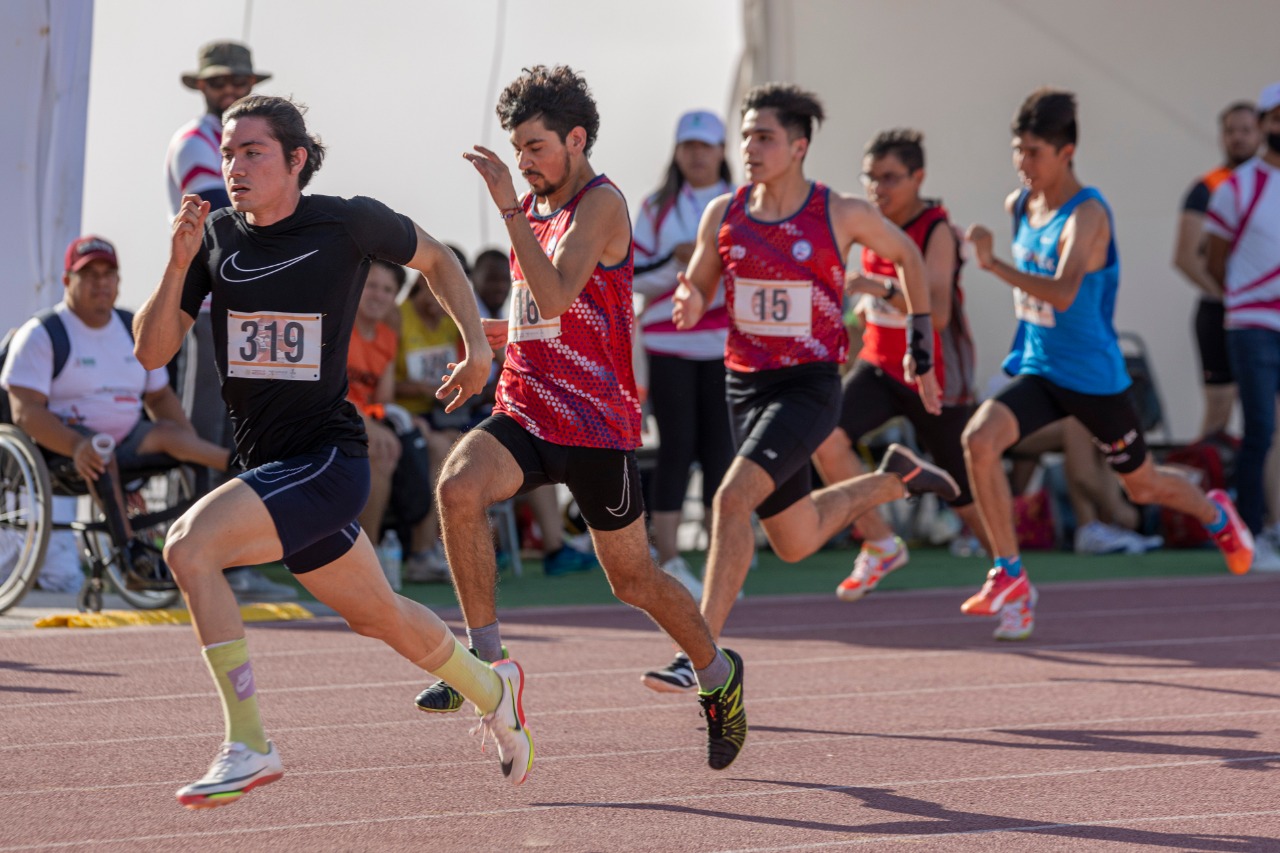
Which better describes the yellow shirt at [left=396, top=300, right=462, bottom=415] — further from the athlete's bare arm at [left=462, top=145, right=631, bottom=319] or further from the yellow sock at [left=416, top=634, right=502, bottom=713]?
the yellow sock at [left=416, top=634, right=502, bottom=713]

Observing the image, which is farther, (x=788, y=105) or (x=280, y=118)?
(x=788, y=105)

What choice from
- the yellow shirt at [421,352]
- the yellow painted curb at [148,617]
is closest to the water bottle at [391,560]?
the yellow painted curb at [148,617]

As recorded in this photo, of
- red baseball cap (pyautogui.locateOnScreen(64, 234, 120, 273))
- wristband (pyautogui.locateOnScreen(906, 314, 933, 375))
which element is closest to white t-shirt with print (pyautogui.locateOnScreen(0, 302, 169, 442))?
red baseball cap (pyautogui.locateOnScreen(64, 234, 120, 273))

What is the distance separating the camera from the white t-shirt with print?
7.60 m

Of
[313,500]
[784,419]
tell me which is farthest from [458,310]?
[784,419]

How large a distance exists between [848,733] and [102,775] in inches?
85.4

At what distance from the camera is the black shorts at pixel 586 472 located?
4.65 m

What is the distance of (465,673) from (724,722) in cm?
79

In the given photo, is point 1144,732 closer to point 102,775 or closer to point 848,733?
point 848,733

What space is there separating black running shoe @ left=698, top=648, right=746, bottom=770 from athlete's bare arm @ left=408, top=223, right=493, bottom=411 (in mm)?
1064

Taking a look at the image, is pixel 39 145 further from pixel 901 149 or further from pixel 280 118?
pixel 280 118

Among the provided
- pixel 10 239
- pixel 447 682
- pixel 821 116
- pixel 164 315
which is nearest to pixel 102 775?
pixel 447 682

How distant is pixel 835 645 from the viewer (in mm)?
7207

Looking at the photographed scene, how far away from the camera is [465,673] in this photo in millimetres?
4273
